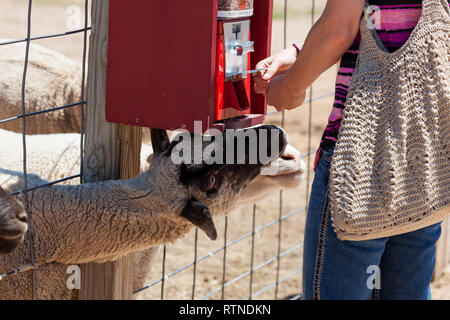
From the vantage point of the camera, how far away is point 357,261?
232cm

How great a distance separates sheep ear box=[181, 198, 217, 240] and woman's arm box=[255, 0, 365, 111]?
705 millimetres

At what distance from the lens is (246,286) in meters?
4.83

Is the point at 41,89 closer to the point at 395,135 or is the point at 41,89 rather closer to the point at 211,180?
the point at 211,180

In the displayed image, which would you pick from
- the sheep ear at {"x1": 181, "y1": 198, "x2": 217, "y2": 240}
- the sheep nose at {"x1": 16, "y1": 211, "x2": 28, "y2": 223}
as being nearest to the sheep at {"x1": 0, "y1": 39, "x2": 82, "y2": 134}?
the sheep ear at {"x1": 181, "y1": 198, "x2": 217, "y2": 240}

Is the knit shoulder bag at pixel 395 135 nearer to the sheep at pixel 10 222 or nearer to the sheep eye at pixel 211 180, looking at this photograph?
the sheep eye at pixel 211 180

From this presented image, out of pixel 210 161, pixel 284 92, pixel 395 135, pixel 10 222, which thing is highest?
pixel 284 92

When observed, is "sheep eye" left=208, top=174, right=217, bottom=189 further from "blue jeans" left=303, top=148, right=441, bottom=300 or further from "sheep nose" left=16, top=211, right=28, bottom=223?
"sheep nose" left=16, top=211, right=28, bottom=223

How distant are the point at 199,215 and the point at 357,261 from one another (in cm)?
76

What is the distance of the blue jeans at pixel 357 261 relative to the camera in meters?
2.32

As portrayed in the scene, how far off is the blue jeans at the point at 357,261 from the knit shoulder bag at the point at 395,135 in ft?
0.58

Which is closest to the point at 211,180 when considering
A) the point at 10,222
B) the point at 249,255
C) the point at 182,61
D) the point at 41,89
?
the point at 182,61

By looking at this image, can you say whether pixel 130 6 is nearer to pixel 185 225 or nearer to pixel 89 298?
pixel 185 225

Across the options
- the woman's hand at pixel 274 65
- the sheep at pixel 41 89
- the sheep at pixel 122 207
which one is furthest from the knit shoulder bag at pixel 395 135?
the sheep at pixel 41 89

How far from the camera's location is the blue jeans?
2318 mm
